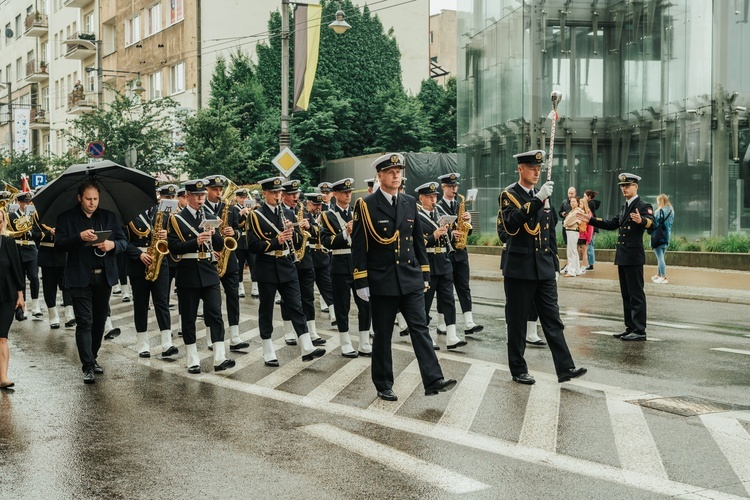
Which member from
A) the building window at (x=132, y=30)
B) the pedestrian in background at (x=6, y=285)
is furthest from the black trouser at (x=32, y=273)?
the building window at (x=132, y=30)

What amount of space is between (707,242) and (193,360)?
17069mm

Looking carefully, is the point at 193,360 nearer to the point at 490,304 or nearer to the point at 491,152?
the point at 490,304

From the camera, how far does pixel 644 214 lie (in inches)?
493

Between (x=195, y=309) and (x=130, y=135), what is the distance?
2314 cm

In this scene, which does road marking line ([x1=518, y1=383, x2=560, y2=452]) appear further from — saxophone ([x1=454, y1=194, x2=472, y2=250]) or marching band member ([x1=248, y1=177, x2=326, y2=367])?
saxophone ([x1=454, y1=194, x2=472, y2=250])

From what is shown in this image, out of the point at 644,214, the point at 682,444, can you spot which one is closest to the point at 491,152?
the point at 644,214

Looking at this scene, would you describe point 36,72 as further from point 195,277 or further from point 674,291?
point 195,277

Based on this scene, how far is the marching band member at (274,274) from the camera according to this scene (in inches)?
420

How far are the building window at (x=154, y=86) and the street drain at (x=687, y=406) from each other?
1694 inches

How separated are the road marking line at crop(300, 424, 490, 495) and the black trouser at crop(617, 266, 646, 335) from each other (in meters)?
5.98

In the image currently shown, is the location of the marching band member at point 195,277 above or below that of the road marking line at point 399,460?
above

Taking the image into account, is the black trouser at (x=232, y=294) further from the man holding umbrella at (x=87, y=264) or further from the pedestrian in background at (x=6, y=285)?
the pedestrian in background at (x=6, y=285)

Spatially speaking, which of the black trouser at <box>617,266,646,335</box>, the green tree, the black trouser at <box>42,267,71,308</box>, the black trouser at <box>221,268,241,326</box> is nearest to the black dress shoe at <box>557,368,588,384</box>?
the black trouser at <box>617,266,646,335</box>

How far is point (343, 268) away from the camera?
467 inches
